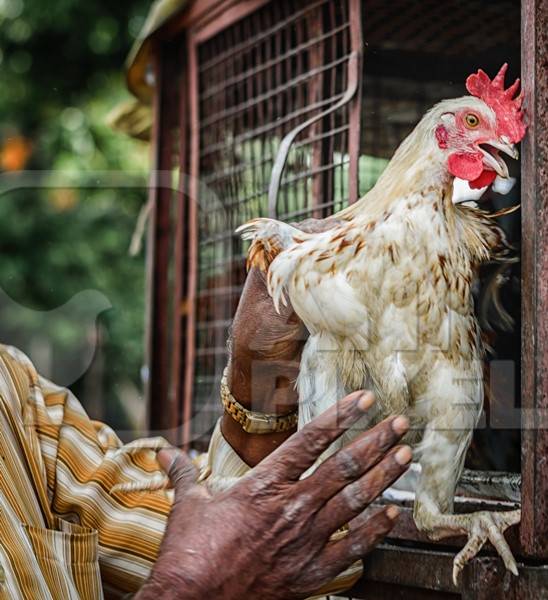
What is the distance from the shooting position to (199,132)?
98.3 inches

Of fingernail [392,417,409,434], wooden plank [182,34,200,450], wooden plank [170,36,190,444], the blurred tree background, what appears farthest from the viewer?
the blurred tree background

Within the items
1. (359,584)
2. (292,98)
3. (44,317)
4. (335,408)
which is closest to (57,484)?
(359,584)

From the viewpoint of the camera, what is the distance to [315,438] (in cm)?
93

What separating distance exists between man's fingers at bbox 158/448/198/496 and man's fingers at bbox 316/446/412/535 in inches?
6.7

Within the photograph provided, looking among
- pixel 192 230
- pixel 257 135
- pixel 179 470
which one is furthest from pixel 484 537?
pixel 192 230

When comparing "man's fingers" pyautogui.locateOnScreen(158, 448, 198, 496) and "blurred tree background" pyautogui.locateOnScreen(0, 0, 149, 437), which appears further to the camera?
"blurred tree background" pyautogui.locateOnScreen(0, 0, 149, 437)

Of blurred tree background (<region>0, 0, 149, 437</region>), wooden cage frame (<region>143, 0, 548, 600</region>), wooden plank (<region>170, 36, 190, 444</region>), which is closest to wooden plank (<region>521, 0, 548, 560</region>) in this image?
wooden cage frame (<region>143, 0, 548, 600</region>)

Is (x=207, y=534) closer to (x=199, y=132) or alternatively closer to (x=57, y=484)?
(x=57, y=484)

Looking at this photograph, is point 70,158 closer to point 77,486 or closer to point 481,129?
point 77,486

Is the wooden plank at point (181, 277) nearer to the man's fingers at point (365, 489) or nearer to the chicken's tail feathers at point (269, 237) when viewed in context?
the chicken's tail feathers at point (269, 237)

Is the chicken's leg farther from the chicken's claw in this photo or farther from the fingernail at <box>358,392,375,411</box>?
the fingernail at <box>358,392,375,411</box>

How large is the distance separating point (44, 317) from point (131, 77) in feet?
8.87

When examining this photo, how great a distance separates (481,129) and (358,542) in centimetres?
43

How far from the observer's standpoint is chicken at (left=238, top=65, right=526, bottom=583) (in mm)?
996
